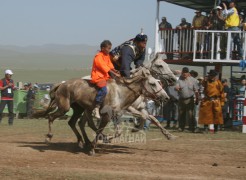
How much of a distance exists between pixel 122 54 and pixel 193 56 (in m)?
9.18

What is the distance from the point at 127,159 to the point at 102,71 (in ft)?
6.51

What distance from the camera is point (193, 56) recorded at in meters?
21.5

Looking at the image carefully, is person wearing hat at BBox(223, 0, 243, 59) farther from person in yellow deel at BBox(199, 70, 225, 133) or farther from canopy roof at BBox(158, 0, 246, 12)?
person in yellow deel at BBox(199, 70, 225, 133)

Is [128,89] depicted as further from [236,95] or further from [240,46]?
[236,95]

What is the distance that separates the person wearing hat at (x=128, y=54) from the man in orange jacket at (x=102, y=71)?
9.6 inches

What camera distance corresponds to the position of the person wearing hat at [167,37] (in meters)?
23.1

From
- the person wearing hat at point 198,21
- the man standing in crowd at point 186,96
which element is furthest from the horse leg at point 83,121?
the person wearing hat at point 198,21

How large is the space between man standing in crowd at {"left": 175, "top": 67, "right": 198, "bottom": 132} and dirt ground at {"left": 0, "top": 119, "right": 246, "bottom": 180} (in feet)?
10.7

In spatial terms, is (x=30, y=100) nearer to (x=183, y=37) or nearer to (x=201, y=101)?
(x=183, y=37)

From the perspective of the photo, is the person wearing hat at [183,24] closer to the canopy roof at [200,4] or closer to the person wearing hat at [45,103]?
the canopy roof at [200,4]

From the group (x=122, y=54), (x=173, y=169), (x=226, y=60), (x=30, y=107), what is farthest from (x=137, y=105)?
(x=30, y=107)

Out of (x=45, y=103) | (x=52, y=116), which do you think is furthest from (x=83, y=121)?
(x=45, y=103)

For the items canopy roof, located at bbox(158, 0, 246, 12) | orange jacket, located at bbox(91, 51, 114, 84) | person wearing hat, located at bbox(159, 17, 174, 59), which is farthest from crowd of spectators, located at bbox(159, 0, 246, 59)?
orange jacket, located at bbox(91, 51, 114, 84)

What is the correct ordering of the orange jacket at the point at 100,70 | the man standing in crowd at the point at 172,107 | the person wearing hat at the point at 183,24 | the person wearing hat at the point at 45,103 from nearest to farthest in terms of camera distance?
the orange jacket at the point at 100,70
the person wearing hat at the point at 45,103
the man standing in crowd at the point at 172,107
the person wearing hat at the point at 183,24
